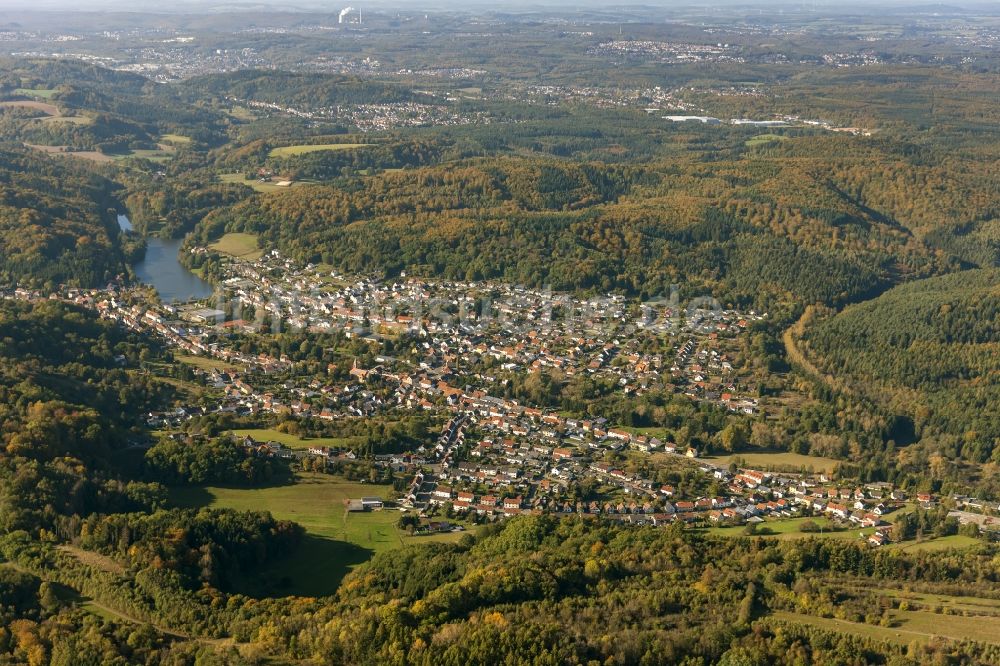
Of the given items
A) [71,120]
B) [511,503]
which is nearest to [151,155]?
[71,120]

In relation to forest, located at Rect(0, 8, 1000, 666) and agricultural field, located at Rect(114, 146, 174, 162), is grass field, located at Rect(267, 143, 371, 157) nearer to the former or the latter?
forest, located at Rect(0, 8, 1000, 666)

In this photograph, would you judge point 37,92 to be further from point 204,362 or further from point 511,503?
point 511,503

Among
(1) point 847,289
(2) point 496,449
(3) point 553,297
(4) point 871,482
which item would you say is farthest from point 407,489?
(1) point 847,289

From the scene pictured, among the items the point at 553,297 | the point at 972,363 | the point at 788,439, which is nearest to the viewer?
the point at 788,439

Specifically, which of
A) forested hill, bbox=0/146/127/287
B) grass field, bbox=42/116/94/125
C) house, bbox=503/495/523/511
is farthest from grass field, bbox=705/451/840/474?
grass field, bbox=42/116/94/125

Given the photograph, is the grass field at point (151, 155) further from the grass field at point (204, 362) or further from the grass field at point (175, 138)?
the grass field at point (204, 362)

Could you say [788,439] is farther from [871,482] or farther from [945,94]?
[945,94]

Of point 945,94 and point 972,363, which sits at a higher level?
A: point 945,94
